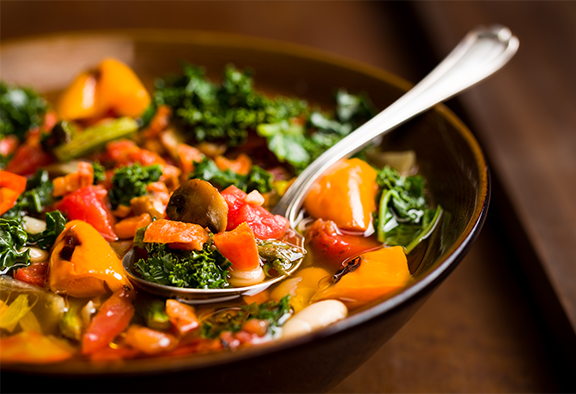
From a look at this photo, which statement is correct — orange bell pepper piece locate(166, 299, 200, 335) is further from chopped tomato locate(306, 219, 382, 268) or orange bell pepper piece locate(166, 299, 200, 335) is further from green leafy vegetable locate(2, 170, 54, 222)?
green leafy vegetable locate(2, 170, 54, 222)

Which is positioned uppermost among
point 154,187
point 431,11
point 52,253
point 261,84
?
point 431,11

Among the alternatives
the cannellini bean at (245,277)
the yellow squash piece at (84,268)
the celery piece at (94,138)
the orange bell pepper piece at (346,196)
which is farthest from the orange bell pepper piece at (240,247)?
the celery piece at (94,138)

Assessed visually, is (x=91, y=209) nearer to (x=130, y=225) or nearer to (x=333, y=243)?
(x=130, y=225)

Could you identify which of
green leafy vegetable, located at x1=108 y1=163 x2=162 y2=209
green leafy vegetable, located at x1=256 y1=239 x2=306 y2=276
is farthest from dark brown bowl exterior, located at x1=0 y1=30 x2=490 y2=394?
green leafy vegetable, located at x1=108 y1=163 x2=162 y2=209

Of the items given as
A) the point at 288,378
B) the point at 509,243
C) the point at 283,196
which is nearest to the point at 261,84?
the point at 283,196

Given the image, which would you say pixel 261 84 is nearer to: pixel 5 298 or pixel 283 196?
pixel 283 196
